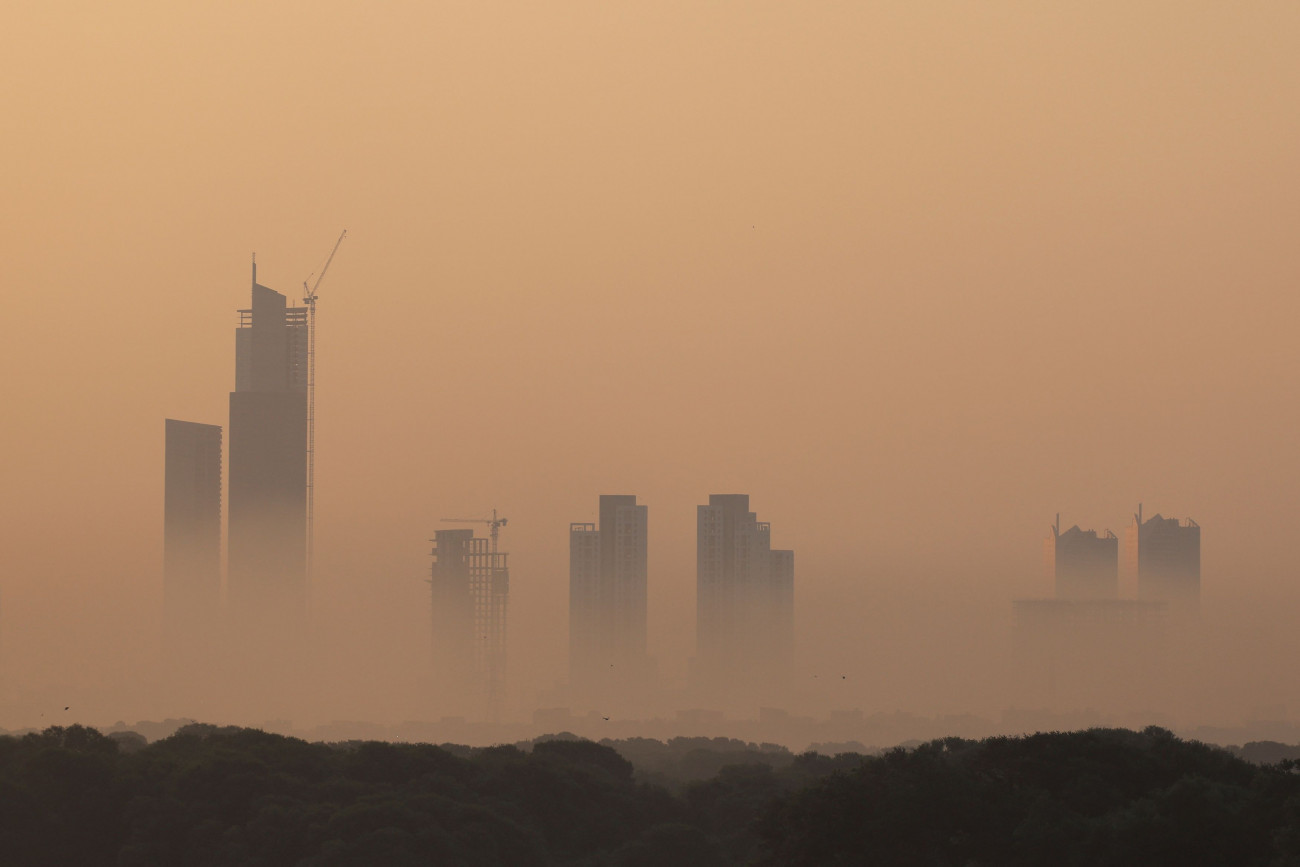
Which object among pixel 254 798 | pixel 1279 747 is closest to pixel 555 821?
pixel 254 798

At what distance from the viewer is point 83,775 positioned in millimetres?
86312

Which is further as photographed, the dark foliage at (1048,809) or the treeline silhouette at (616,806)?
the treeline silhouette at (616,806)

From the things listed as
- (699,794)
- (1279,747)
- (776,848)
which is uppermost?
(776,848)

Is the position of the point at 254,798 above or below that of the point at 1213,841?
below

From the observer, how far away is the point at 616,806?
98562mm

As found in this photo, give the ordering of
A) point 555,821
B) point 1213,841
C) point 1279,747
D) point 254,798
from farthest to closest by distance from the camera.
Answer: point 1279,747
point 555,821
point 254,798
point 1213,841

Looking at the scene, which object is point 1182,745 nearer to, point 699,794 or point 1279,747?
point 699,794

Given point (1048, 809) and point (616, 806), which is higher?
point (1048, 809)

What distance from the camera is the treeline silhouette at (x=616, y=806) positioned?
53.3 metres

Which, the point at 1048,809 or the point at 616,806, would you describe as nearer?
the point at 1048,809

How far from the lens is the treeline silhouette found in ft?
175

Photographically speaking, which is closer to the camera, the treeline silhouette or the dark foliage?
the dark foliage

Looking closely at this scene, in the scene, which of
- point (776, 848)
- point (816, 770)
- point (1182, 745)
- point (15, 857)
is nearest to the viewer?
point (776, 848)

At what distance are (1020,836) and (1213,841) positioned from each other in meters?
6.35
